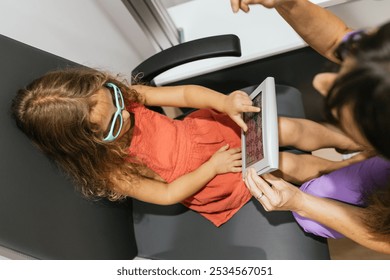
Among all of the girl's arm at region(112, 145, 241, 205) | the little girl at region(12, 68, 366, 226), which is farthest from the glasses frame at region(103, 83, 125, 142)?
the girl's arm at region(112, 145, 241, 205)

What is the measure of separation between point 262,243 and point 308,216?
14cm

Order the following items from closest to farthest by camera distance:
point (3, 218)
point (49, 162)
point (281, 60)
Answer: point (3, 218), point (49, 162), point (281, 60)

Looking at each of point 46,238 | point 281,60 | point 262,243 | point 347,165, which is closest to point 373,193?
point 347,165

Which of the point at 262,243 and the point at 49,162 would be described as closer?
the point at 49,162

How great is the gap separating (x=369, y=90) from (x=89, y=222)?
0.59 meters

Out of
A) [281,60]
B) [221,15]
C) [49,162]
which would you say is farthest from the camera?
[221,15]

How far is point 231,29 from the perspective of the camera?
105cm

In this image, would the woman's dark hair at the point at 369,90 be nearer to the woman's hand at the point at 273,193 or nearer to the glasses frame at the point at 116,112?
the woman's hand at the point at 273,193

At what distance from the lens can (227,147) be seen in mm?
867

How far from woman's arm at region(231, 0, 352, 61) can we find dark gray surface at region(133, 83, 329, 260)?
22cm

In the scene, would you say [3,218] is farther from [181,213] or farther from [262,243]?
[262,243]

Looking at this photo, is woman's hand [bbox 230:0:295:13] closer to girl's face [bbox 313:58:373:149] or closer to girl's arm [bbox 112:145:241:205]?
girl's face [bbox 313:58:373:149]

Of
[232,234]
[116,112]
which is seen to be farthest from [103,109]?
[232,234]

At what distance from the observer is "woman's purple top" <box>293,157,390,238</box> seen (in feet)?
2.35
